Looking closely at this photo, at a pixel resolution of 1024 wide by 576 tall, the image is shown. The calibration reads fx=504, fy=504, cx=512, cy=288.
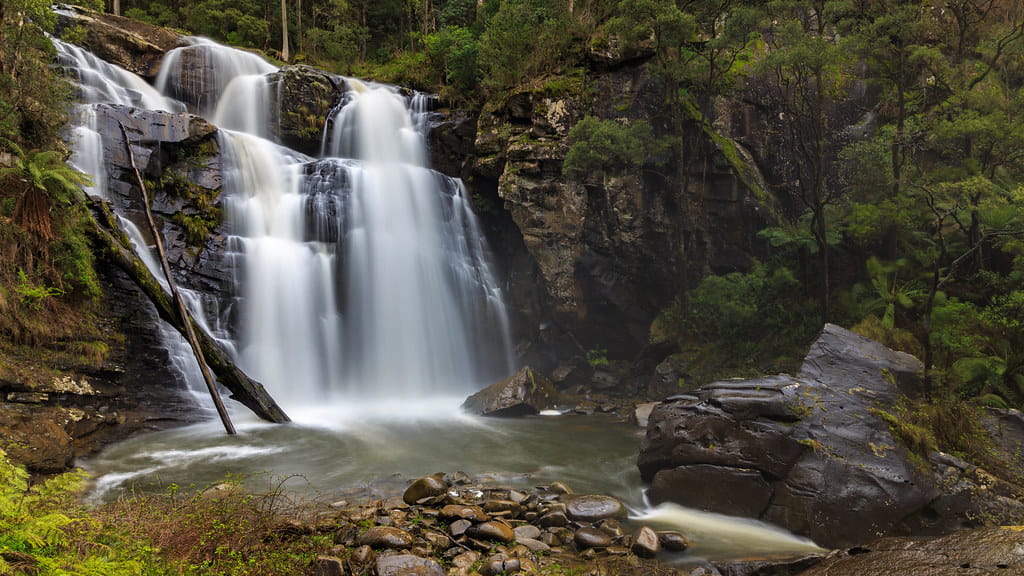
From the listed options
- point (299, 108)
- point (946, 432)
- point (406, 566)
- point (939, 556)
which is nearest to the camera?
point (406, 566)

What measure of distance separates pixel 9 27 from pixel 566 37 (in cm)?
1422

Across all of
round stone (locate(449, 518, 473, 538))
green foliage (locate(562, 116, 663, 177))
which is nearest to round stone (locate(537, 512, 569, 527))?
round stone (locate(449, 518, 473, 538))

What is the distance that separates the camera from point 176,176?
14.6m

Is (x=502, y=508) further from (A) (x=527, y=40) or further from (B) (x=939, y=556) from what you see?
(A) (x=527, y=40)

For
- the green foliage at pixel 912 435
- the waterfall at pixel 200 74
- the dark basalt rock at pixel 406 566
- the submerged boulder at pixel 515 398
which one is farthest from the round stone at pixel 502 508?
the waterfall at pixel 200 74

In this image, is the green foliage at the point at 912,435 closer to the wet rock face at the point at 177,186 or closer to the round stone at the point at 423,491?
the round stone at the point at 423,491

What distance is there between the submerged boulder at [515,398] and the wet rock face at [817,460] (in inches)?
221

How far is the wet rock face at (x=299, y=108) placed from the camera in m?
19.1

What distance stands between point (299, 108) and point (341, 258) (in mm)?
7475

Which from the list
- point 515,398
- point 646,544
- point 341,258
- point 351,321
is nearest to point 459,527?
point 646,544

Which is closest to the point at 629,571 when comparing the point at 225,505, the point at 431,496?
the point at 431,496

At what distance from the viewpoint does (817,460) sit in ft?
22.6

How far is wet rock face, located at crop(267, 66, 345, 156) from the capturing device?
1912cm

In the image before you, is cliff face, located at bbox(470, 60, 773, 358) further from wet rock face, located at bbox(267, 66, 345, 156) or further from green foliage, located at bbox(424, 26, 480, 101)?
wet rock face, located at bbox(267, 66, 345, 156)
